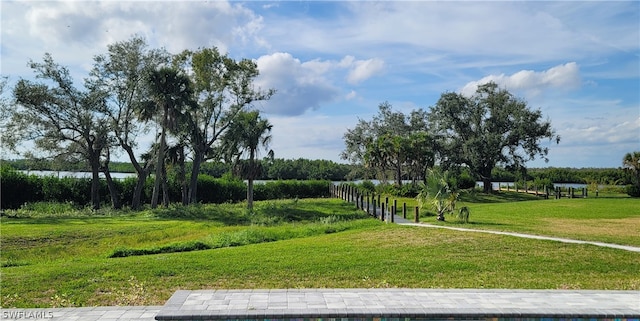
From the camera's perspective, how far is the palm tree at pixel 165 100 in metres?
29.2

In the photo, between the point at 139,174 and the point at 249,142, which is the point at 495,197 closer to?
the point at 249,142

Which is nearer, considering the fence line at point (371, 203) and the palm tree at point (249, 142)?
the fence line at point (371, 203)

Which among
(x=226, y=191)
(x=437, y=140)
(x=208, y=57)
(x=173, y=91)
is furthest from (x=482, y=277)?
(x=437, y=140)

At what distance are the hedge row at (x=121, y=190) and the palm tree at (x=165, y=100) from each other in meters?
5.90

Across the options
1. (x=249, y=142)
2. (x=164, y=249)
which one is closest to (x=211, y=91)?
(x=249, y=142)

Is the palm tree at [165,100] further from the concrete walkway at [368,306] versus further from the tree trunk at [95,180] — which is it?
the concrete walkway at [368,306]

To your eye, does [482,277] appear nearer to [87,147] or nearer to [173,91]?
[173,91]

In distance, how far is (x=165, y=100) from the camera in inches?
1146

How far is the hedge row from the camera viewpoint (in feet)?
96.0

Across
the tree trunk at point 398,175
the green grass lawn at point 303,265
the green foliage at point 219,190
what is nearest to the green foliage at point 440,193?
the green grass lawn at point 303,265

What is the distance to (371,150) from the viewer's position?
4506 cm

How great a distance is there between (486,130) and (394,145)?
10426 mm

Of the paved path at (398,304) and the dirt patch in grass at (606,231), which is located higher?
the paved path at (398,304)

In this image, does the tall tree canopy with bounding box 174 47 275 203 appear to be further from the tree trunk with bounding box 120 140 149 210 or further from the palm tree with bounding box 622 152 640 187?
the palm tree with bounding box 622 152 640 187
